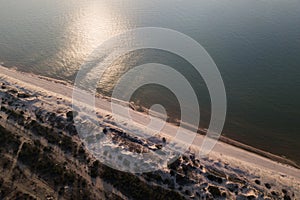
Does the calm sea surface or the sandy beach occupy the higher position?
the calm sea surface

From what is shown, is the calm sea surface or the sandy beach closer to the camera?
the sandy beach

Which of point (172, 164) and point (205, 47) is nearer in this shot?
point (172, 164)

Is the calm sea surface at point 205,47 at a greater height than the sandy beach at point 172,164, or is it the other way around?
the calm sea surface at point 205,47

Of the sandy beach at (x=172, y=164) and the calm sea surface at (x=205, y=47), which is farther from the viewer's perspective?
the calm sea surface at (x=205, y=47)

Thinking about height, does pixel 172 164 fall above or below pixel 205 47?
below

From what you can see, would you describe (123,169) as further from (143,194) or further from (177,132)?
(177,132)
